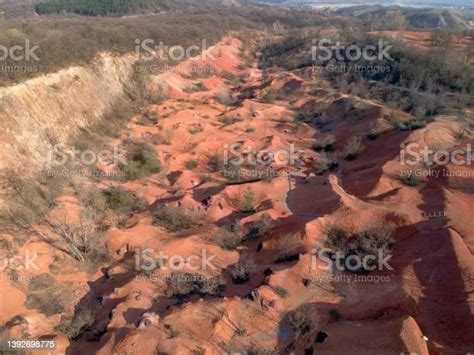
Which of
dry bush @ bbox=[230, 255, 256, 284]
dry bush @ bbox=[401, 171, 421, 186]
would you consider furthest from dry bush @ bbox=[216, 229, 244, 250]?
dry bush @ bbox=[401, 171, 421, 186]

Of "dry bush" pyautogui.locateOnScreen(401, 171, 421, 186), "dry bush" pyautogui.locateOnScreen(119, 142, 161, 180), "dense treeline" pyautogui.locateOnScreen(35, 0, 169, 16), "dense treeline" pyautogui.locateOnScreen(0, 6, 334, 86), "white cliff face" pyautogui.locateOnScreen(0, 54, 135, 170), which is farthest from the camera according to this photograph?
"dense treeline" pyautogui.locateOnScreen(35, 0, 169, 16)

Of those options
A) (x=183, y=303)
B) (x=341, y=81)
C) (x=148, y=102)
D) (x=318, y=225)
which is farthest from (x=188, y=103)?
(x=183, y=303)

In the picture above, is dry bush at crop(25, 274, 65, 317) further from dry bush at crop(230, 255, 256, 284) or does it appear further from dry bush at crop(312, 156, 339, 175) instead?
dry bush at crop(312, 156, 339, 175)

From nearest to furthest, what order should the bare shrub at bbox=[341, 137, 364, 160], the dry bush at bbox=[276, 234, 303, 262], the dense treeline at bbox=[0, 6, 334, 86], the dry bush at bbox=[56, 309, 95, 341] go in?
1. the dry bush at bbox=[56, 309, 95, 341]
2. the dry bush at bbox=[276, 234, 303, 262]
3. the bare shrub at bbox=[341, 137, 364, 160]
4. the dense treeline at bbox=[0, 6, 334, 86]

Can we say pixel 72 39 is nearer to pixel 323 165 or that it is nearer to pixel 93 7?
pixel 323 165

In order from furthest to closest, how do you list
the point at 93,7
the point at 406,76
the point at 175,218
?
the point at 93,7 → the point at 406,76 → the point at 175,218

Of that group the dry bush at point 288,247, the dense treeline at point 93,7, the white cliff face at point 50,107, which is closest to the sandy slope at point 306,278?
the dry bush at point 288,247

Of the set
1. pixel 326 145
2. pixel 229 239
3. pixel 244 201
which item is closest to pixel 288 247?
pixel 229 239
